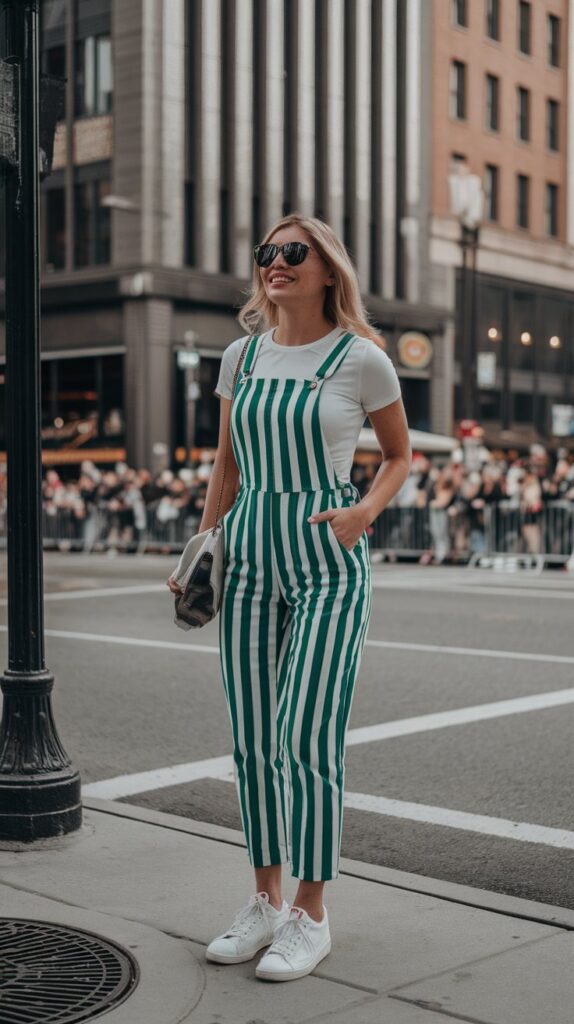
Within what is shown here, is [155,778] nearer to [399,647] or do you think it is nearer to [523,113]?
[399,647]

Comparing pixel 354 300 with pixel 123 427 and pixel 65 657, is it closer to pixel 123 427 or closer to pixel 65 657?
pixel 65 657

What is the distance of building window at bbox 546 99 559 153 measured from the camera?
169 feet

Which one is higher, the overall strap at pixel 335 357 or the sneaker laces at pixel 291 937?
the overall strap at pixel 335 357

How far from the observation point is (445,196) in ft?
154

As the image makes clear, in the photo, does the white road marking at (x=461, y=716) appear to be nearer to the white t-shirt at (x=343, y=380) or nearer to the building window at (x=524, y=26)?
the white t-shirt at (x=343, y=380)

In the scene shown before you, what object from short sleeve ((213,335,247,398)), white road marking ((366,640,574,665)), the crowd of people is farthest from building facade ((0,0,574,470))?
short sleeve ((213,335,247,398))

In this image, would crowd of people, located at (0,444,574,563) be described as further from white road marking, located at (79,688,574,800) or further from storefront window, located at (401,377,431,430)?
storefront window, located at (401,377,431,430)

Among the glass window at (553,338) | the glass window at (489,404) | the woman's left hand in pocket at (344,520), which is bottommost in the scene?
the woman's left hand in pocket at (344,520)

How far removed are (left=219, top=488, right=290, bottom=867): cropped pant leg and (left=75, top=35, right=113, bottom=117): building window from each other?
3642 centimetres

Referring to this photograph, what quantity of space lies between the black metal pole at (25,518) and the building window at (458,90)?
44.1m

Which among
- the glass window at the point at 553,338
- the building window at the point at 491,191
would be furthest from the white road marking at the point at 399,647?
the glass window at the point at 553,338

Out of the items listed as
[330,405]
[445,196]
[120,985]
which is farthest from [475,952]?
[445,196]

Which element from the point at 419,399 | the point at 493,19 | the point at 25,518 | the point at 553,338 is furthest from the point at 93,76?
the point at 25,518

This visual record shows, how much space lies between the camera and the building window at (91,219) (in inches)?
1503
